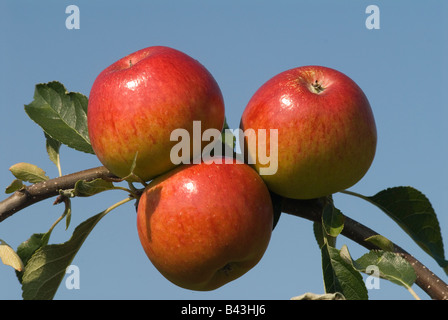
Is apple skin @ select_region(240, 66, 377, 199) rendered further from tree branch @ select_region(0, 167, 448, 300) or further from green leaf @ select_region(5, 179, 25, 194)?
green leaf @ select_region(5, 179, 25, 194)

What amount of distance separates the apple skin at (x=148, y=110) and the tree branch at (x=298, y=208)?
0.10 meters

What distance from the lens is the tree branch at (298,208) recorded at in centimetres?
170

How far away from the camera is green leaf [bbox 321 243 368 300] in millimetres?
1625

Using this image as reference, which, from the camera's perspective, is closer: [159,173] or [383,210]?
[159,173]

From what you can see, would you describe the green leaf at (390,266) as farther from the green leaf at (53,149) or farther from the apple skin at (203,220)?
the green leaf at (53,149)

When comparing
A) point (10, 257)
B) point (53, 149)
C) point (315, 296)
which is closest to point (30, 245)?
point (10, 257)

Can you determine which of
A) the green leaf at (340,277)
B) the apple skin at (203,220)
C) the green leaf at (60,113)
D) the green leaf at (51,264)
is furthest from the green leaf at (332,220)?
the green leaf at (60,113)

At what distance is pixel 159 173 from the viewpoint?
169cm

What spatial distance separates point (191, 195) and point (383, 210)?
0.63m

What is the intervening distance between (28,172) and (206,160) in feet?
1.97

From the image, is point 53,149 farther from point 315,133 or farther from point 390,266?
point 390,266

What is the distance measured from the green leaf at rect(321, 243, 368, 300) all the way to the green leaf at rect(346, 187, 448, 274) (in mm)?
260
